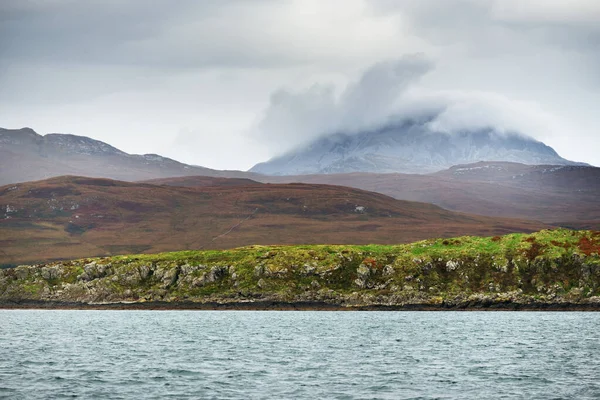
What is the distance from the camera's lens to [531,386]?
4953 cm

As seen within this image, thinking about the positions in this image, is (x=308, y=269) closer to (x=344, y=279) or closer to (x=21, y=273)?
(x=344, y=279)

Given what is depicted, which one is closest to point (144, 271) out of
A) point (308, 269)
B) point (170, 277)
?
point (170, 277)

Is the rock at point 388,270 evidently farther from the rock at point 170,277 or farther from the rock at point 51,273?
the rock at point 51,273

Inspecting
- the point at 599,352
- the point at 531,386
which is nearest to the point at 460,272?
the point at 599,352

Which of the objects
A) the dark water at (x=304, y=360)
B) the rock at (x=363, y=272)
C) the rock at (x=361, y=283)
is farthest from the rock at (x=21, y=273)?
the rock at (x=363, y=272)

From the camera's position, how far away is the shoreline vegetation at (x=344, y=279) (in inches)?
5595

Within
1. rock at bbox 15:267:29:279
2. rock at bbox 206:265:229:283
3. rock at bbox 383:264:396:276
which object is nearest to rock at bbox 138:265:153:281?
rock at bbox 206:265:229:283

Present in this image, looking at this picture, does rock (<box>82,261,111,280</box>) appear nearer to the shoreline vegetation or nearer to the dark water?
the shoreline vegetation

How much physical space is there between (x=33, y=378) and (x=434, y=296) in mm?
102843

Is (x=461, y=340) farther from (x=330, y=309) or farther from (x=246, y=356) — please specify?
(x=330, y=309)

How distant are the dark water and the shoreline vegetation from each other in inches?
1272

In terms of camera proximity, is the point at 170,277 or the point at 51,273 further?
the point at 51,273

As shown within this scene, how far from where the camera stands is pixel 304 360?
64.1 metres

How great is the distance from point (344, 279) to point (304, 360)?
89.5 metres
